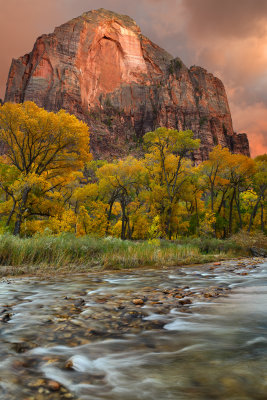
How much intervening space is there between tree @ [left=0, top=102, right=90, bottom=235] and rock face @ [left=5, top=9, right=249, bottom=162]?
99.9m

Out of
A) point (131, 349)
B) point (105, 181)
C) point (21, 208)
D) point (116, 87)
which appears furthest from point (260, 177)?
point (116, 87)

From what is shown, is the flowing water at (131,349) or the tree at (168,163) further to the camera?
the tree at (168,163)

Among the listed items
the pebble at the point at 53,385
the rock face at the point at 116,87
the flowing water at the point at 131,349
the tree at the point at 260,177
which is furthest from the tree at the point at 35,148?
the rock face at the point at 116,87

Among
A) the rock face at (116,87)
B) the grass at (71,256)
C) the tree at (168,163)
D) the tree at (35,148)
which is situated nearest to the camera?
the grass at (71,256)

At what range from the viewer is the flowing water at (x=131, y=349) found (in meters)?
1.61

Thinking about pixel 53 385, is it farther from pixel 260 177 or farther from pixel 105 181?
pixel 260 177

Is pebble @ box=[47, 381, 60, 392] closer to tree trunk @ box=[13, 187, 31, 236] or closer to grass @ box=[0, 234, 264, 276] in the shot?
grass @ box=[0, 234, 264, 276]

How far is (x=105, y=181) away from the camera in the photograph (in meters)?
27.7

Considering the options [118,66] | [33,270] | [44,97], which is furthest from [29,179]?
[118,66]

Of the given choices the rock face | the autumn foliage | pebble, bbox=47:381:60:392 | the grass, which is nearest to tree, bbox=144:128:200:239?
the autumn foliage

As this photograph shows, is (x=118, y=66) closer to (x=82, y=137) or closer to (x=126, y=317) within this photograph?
(x=82, y=137)

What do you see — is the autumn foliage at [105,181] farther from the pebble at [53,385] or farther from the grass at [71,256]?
the pebble at [53,385]

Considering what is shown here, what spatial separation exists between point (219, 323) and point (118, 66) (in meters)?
174

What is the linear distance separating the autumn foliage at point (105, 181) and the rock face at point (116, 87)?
3656 inches
